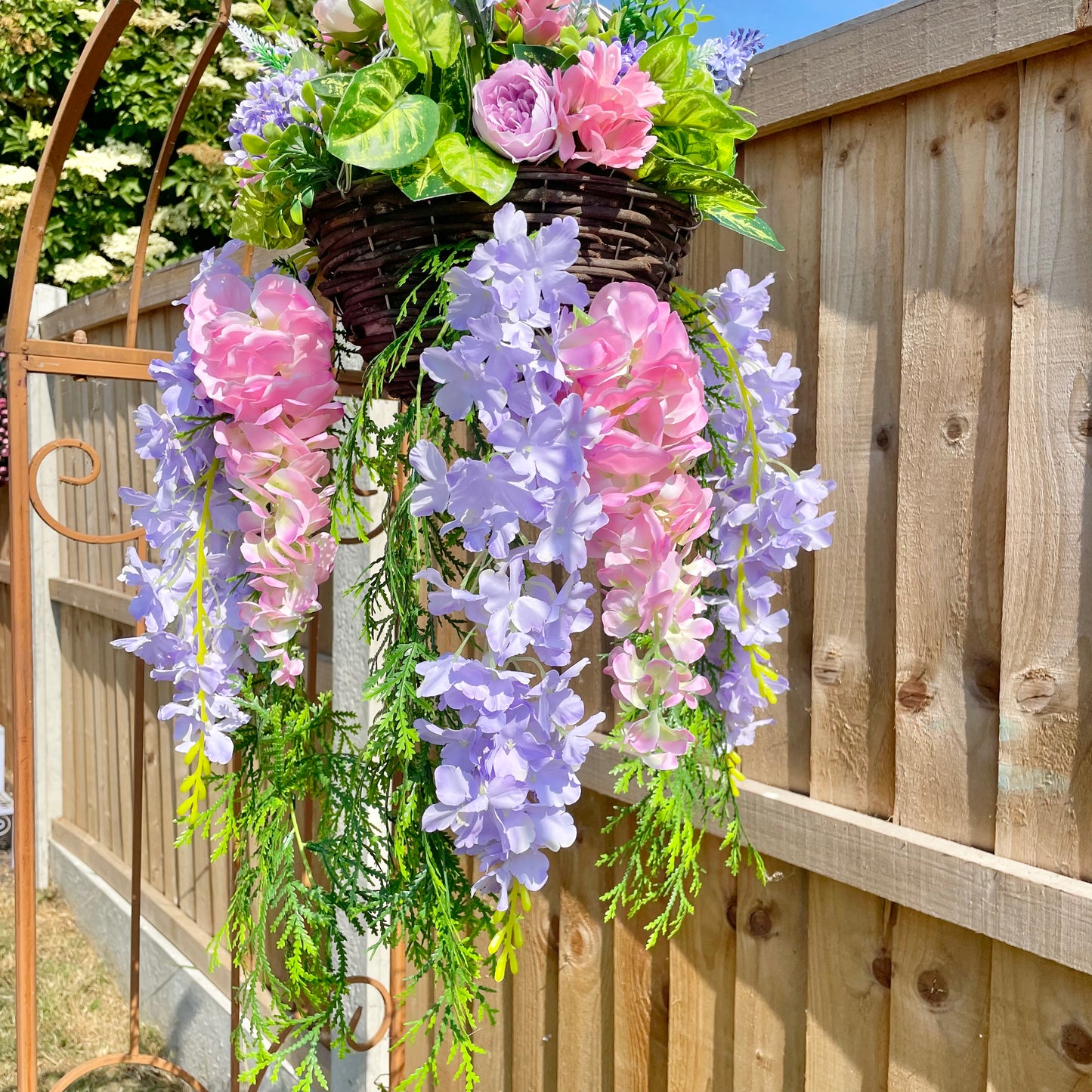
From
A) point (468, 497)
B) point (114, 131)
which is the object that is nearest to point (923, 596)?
point (468, 497)

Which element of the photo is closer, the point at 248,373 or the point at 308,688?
the point at 248,373

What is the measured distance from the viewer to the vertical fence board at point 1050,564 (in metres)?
0.95

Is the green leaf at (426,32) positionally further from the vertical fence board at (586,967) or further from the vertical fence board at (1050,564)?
the vertical fence board at (586,967)

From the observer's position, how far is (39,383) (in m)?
3.47

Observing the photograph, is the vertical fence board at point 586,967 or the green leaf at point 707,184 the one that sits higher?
the green leaf at point 707,184

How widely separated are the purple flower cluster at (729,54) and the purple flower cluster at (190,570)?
520mm

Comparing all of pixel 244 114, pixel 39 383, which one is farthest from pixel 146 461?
pixel 244 114

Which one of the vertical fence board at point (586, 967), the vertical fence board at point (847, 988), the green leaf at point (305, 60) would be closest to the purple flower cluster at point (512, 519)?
the green leaf at point (305, 60)

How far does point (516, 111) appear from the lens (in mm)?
712

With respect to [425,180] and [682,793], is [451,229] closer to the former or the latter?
[425,180]

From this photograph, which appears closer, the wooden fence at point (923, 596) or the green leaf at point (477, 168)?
the green leaf at point (477, 168)

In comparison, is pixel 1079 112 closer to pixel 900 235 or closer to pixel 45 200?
pixel 900 235

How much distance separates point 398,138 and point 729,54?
0.43 meters

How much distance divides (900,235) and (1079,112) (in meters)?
0.22
